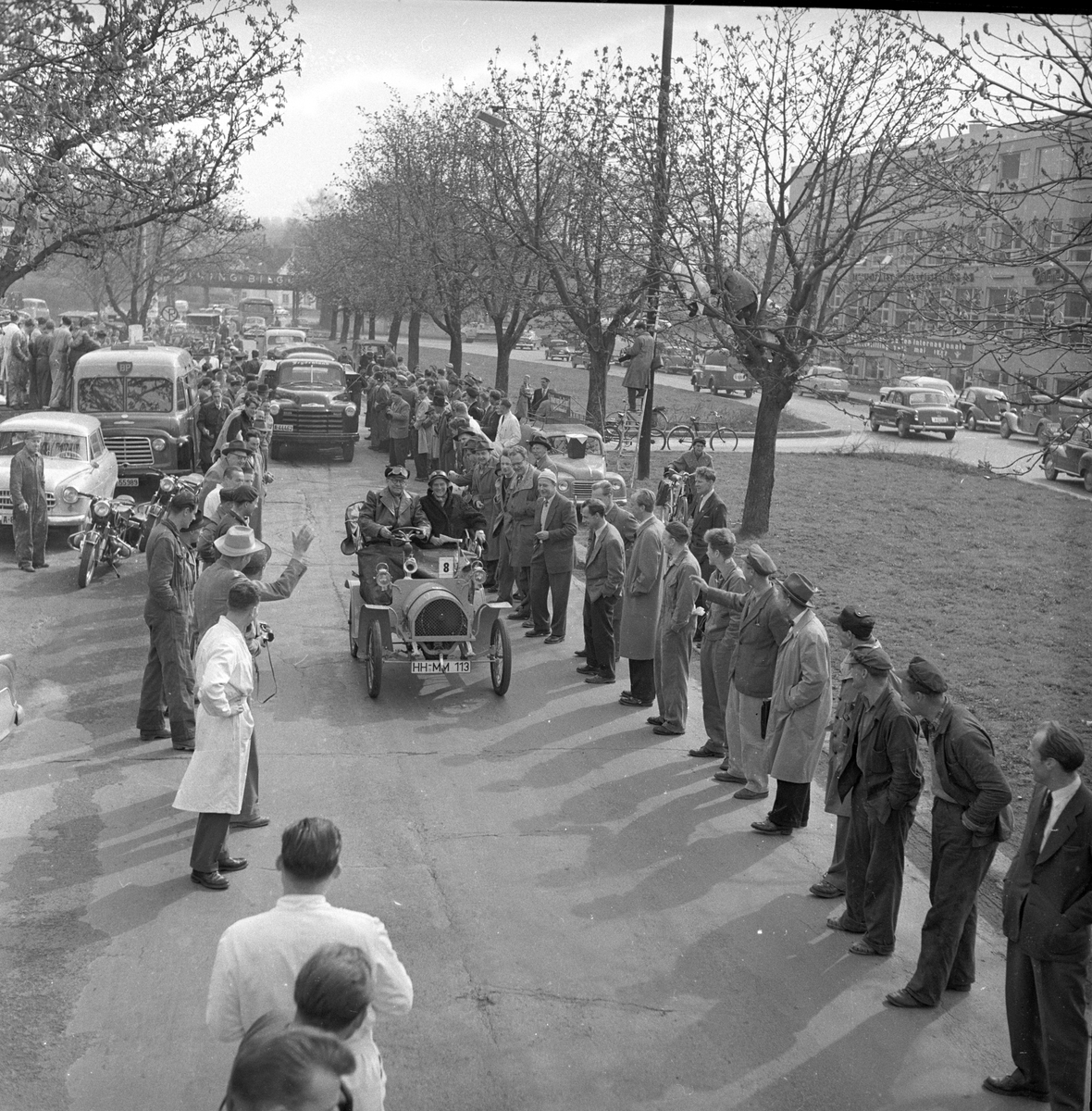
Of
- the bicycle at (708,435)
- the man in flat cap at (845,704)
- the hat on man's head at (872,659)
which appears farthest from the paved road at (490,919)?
the bicycle at (708,435)

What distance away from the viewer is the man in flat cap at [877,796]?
669cm

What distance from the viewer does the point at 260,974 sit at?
12.8 feet

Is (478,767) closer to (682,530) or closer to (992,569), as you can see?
(682,530)

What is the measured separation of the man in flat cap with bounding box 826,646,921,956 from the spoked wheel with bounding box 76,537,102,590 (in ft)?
34.2

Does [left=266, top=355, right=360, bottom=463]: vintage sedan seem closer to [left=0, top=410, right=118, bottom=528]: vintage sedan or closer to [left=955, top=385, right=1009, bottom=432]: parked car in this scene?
[left=0, top=410, right=118, bottom=528]: vintage sedan

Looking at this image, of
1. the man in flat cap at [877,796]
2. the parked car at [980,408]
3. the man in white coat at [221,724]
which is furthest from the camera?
the parked car at [980,408]

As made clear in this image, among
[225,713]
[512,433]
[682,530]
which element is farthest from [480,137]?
[225,713]

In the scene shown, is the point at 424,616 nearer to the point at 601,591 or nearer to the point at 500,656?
the point at 500,656

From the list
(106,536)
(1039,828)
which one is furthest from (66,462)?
(1039,828)

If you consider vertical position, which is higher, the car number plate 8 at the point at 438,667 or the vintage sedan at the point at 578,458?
the vintage sedan at the point at 578,458

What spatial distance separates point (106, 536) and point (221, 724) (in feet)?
29.1

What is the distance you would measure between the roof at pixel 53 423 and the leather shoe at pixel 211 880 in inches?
466

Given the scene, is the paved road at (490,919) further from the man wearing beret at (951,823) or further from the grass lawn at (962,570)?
the grass lawn at (962,570)

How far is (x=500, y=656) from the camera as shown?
11094 millimetres
